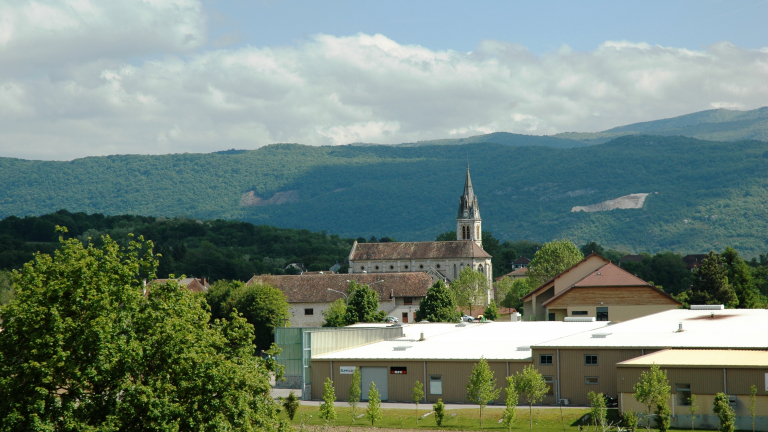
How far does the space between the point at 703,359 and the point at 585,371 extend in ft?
20.3

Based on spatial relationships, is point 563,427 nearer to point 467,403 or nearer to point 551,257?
point 467,403

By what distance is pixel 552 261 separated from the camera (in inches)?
4225

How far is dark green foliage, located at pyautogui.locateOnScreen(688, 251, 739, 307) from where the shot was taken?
81.8 meters

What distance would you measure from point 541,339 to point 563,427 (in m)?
14.2

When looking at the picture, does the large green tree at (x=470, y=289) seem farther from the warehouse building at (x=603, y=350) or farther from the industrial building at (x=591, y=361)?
the warehouse building at (x=603, y=350)

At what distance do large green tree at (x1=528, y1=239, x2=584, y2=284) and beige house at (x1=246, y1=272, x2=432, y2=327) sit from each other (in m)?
14.2

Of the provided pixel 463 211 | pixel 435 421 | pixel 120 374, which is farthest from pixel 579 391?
pixel 463 211

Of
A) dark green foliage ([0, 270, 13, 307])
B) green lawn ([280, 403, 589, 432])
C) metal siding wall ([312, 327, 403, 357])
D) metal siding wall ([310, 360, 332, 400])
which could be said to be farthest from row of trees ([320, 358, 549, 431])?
dark green foliage ([0, 270, 13, 307])

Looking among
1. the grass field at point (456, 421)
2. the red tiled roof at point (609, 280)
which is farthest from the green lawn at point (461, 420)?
the red tiled roof at point (609, 280)

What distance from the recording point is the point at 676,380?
118ft

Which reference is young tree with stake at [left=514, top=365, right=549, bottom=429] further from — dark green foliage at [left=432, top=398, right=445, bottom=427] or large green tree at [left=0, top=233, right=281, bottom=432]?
large green tree at [left=0, top=233, right=281, bottom=432]

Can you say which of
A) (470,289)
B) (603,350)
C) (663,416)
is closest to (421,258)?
(470,289)

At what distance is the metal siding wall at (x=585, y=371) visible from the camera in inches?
1620

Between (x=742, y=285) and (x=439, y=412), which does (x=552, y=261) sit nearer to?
(x=742, y=285)
